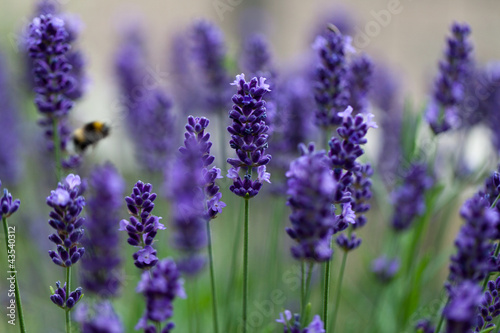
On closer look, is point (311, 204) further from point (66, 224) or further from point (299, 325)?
point (66, 224)

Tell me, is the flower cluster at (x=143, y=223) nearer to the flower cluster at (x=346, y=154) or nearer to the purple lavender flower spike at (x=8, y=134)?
the flower cluster at (x=346, y=154)

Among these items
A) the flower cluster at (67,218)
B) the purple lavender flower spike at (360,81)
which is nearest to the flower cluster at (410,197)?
the purple lavender flower spike at (360,81)

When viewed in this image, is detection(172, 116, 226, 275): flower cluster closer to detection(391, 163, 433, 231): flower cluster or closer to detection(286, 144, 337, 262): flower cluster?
detection(286, 144, 337, 262): flower cluster

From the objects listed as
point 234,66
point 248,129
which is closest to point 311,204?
point 248,129

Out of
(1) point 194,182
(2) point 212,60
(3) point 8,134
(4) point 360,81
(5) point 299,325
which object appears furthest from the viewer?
(3) point 8,134

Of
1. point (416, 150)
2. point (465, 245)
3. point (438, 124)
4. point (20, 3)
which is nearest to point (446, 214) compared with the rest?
point (416, 150)

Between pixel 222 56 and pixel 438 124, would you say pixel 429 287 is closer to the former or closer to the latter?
pixel 438 124
